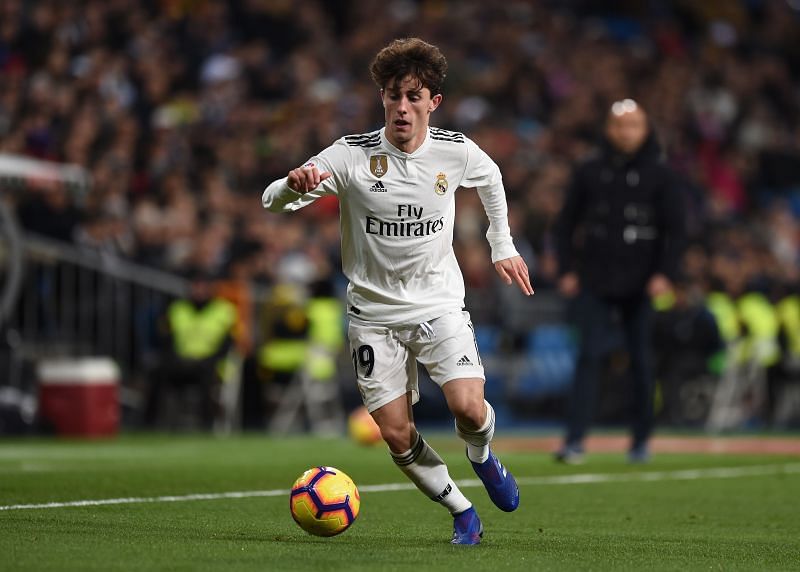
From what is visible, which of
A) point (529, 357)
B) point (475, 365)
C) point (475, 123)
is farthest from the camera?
point (475, 123)

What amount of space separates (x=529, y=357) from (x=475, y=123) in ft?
15.6

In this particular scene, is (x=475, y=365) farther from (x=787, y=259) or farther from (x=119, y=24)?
(x=787, y=259)

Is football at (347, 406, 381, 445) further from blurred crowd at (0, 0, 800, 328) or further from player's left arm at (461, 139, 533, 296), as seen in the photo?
player's left arm at (461, 139, 533, 296)

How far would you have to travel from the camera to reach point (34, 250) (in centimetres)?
1636

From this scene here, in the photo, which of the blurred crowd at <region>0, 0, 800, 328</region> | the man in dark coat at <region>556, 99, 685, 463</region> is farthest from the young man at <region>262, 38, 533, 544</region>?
the blurred crowd at <region>0, 0, 800, 328</region>

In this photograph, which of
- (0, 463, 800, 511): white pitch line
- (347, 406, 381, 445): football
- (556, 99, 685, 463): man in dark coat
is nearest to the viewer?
(0, 463, 800, 511): white pitch line

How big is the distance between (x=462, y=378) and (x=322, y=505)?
79 centimetres

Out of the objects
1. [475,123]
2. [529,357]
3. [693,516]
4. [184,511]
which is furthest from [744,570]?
[475,123]

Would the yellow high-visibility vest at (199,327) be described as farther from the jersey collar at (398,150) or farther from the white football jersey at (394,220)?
the jersey collar at (398,150)

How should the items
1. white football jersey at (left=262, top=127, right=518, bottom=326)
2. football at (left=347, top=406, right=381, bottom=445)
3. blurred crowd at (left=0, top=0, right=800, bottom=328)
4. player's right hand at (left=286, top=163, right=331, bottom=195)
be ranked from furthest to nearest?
blurred crowd at (left=0, top=0, right=800, bottom=328)
football at (left=347, top=406, right=381, bottom=445)
white football jersey at (left=262, top=127, right=518, bottom=326)
player's right hand at (left=286, top=163, right=331, bottom=195)

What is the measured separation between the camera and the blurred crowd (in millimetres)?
17578

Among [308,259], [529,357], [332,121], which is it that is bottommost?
[529,357]

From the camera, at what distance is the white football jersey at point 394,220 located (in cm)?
A: 665

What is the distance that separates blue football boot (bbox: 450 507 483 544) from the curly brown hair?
71.0 inches
